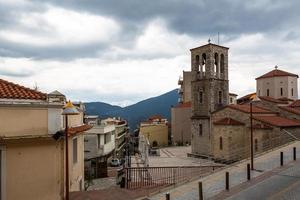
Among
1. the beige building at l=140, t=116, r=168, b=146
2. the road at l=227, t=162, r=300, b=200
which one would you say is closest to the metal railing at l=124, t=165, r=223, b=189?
the road at l=227, t=162, r=300, b=200

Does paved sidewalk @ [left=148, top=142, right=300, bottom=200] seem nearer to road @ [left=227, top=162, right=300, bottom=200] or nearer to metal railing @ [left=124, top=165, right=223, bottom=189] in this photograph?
road @ [left=227, top=162, right=300, bottom=200]

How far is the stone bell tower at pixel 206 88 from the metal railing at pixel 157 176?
22361mm

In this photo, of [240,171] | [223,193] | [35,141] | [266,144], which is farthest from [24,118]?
[266,144]

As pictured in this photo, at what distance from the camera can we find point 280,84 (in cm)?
5950

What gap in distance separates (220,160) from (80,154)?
2608 cm

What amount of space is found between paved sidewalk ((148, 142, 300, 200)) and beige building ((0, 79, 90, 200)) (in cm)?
546

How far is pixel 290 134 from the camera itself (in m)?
35.7

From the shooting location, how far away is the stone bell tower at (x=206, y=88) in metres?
48.1

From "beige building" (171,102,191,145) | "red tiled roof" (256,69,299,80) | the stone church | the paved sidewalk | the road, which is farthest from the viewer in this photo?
"beige building" (171,102,191,145)

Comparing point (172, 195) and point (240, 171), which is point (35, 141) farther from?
point (240, 171)

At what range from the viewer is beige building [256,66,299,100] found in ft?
193

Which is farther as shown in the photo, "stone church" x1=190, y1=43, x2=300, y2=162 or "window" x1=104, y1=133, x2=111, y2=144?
"window" x1=104, y1=133, x2=111, y2=144

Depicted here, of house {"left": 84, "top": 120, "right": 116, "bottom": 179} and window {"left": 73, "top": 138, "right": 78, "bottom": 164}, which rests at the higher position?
window {"left": 73, "top": 138, "right": 78, "bottom": 164}

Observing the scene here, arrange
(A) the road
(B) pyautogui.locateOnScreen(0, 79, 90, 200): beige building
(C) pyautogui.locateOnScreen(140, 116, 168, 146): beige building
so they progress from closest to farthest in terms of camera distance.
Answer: (B) pyautogui.locateOnScreen(0, 79, 90, 200): beige building
(A) the road
(C) pyautogui.locateOnScreen(140, 116, 168, 146): beige building
